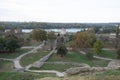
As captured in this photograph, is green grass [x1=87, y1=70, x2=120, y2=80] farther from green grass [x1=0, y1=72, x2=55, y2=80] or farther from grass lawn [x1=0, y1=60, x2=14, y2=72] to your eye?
grass lawn [x1=0, y1=60, x2=14, y2=72]

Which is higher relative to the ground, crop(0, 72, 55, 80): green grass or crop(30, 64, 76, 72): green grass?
crop(0, 72, 55, 80): green grass

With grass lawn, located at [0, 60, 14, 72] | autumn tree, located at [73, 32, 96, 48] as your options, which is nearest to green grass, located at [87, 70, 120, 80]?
grass lawn, located at [0, 60, 14, 72]

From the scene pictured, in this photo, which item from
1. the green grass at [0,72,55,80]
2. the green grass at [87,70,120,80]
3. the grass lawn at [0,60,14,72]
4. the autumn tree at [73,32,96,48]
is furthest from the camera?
the autumn tree at [73,32,96,48]

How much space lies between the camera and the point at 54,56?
48.2 metres

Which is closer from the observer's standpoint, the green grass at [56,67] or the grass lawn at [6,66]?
the grass lawn at [6,66]

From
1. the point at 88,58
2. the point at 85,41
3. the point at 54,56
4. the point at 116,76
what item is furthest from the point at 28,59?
the point at 116,76

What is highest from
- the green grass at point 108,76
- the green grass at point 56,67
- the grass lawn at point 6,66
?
the green grass at point 108,76

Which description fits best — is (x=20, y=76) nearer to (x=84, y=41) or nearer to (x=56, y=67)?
(x=56, y=67)

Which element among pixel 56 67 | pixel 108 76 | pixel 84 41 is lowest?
pixel 56 67

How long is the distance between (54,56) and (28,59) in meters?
5.64

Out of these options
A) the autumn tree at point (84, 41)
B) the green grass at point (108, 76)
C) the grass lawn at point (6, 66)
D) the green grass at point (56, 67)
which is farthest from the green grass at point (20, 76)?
the autumn tree at point (84, 41)

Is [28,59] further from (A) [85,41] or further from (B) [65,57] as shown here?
(A) [85,41]

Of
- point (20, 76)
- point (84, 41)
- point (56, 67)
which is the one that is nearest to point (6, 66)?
point (56, 67)

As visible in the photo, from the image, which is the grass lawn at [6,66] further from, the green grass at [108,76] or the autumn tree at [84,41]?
the autumn tree at [84,41]
